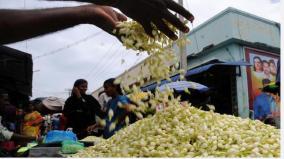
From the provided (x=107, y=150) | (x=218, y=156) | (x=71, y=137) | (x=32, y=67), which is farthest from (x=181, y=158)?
(x=32, y=67)

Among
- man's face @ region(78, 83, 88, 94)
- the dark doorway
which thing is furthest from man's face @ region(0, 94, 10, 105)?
the dark doorway

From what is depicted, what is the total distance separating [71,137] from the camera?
2293mm

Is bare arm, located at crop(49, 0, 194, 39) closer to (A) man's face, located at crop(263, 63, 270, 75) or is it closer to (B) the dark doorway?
(B) the dark doorway

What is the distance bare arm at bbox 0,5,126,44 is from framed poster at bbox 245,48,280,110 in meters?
3.33

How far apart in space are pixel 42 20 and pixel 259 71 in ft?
13.2

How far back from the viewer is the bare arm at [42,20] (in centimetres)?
165

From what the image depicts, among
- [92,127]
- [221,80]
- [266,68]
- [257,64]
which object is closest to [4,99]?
[92,127]

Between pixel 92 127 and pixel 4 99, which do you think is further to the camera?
pixel 92 127

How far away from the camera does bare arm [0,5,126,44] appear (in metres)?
1.65

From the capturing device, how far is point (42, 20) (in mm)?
1680

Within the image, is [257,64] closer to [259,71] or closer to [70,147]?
[259,71]

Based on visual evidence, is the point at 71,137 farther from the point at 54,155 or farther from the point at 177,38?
the point at 177,38

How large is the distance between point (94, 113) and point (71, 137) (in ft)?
2.36

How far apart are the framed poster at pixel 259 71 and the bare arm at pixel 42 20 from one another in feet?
10.9
